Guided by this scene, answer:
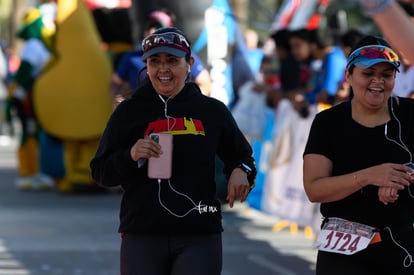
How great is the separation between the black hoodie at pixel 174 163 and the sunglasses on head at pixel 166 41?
20 centimetres

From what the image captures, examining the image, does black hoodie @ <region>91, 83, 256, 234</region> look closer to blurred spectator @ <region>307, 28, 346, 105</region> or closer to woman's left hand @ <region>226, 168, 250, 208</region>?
woman's left hand @ <region>226, 168, 250, 208</region>

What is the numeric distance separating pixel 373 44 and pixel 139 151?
1.15m

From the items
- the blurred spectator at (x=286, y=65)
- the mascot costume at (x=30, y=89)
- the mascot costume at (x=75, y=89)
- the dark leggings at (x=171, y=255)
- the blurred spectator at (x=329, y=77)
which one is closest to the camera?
the dark leggings at (x=171, y=255)

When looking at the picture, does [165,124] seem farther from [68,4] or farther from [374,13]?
[68,4]

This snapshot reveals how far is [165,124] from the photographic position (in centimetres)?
565

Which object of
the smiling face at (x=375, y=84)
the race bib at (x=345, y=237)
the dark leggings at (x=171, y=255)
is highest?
the smiling face at (x=375, y=84)

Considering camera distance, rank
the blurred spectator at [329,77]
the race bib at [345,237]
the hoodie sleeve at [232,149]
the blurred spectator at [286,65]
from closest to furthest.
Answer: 1. the race bib at [345,237]
2. the hoodie sleeve at [232,149]
3. the blurred spectator at [329,77]
4. the blurred spectator at [286,65]

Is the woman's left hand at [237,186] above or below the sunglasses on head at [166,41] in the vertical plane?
below

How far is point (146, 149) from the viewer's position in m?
5.49

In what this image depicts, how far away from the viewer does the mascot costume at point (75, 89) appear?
1619 centimetres

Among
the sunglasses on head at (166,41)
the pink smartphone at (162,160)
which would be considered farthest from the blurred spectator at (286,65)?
the pink smartphone at (162,160)

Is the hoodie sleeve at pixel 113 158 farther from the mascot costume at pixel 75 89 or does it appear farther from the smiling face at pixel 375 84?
the mascot costume at pixel 75 89

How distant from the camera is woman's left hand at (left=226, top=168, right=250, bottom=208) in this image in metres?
5.71

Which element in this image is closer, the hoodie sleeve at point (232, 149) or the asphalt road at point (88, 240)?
the hoodie sleeve at point (232, 149)
